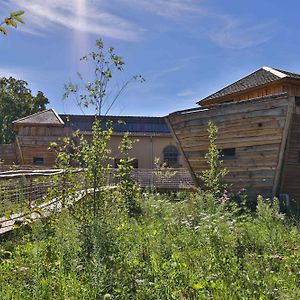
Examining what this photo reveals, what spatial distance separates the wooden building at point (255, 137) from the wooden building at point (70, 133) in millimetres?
5440

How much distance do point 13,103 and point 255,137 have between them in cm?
3188

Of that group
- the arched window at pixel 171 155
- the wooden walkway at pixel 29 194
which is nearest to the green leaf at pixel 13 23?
the wooden walkway at pixel 29 194

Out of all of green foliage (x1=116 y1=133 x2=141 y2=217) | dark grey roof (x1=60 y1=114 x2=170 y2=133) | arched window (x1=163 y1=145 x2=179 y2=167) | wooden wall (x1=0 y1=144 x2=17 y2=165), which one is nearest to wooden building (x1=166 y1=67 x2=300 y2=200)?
green foliage (x1=116 y1=133 x2=141 y2=217)

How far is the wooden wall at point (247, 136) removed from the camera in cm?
1098

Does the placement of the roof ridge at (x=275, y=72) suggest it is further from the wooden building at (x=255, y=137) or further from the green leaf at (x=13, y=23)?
the green leaf at (x=13, y=23)

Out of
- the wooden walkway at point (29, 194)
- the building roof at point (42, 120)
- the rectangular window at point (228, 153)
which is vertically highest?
the building roof at point (42, 120)

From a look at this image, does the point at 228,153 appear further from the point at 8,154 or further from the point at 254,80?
the point at 8,154

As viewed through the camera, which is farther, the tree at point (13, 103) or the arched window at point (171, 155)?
the tree at point (13, 103)

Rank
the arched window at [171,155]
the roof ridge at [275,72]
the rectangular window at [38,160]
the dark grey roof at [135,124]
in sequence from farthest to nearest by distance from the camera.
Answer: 1. the dark grey roof at [135,124]
2. the arched window at [171,155]
3. the rectangular window at [38,160]
4. the roof ridge at [275,72]

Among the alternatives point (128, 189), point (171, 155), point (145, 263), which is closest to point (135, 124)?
point (171, 155)

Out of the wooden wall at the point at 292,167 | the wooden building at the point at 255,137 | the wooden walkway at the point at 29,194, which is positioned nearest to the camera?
the wooden walkway at the point at 29,194

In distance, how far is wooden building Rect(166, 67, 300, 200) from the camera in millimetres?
10914

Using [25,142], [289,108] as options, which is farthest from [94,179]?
[25,142]

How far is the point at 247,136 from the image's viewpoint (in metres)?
11.7
